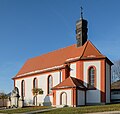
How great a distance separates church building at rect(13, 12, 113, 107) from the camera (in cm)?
4138

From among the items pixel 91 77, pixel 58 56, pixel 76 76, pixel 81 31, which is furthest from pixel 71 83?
pixel 58 56

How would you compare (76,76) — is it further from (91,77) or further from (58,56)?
(58,56)

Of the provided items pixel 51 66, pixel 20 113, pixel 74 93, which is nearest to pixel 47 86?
pixel 51 66

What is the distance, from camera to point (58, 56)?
2040 inches

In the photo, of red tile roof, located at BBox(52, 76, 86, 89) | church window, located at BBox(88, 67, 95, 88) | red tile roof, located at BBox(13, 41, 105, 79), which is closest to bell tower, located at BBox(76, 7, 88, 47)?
red tile roof, located at BBox(13, 41, 105, 79)

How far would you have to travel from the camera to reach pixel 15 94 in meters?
48.2

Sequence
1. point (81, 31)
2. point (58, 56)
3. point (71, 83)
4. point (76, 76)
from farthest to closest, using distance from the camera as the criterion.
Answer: point (58, 56) < point (81, 31) < point (76, 76) < point (71, 83)

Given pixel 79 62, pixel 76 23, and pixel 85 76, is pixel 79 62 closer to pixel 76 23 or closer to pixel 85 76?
pixel 85 76

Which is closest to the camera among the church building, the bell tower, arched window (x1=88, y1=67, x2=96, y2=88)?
the church building

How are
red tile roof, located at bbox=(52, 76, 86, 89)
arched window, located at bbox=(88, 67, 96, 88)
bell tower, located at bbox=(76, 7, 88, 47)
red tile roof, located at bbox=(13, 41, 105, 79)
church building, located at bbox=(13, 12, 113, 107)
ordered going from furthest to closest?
bell tower, located at bbox=(76, 7, 88, 47) → red tile roof, located at bbox=(13, 41, 105, 79) → arched window, located at bbox=(88, 67, 96, 88) → church building, located at bbox=(13, 12, 113, 107) → red tile roof, located at bbox=(52, 76, 86, 89)

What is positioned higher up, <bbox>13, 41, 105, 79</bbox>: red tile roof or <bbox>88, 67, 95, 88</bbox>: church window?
<bbox>13, 41, 105, 79</bbox>: red tile roof

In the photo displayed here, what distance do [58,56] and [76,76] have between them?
9175 mm

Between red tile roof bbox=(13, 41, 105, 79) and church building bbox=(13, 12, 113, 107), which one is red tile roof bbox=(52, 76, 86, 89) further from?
red tile roof bbox=(13, 41, 105, 79)

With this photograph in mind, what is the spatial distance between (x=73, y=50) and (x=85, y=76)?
698 cm
